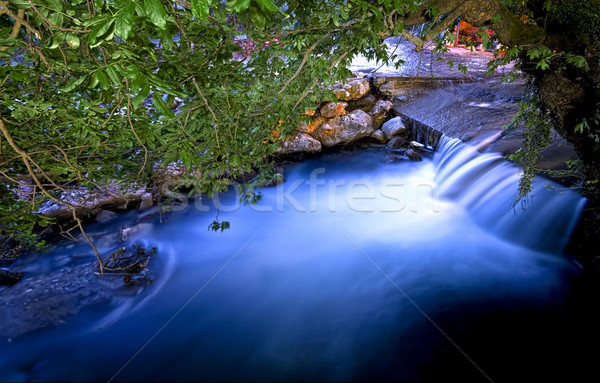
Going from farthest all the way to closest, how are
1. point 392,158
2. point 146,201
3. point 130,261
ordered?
point 392,158 → point 146,201 → point 130,261

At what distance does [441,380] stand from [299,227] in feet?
11.0

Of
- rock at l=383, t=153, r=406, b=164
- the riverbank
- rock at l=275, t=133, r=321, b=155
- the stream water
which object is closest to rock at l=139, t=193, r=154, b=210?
the riverbank

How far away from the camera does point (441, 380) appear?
298cm

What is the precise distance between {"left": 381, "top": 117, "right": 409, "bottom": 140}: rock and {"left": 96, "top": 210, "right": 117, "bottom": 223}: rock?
6.65 m

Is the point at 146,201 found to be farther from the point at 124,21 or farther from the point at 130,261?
the point at 124,21

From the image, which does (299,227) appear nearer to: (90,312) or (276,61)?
(90,312)

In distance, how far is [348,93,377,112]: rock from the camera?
8562 mm

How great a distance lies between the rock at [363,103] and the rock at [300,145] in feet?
5.11

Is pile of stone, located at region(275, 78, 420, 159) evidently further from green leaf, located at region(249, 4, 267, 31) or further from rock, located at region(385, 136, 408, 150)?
green leaf, located at region(249, 4, 267, 31)

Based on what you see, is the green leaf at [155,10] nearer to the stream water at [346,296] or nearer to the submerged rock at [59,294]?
the stream water at [346,296]

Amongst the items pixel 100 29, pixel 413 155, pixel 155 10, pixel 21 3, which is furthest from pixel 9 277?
pixel 413 155

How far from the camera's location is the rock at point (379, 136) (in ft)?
27.2

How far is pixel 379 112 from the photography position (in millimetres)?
8484

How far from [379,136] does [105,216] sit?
21.6 feet
